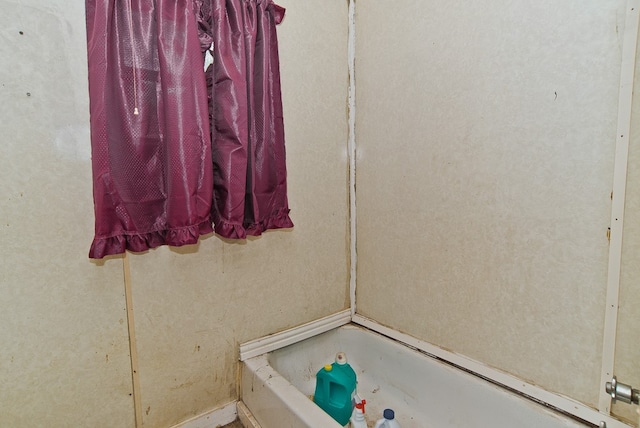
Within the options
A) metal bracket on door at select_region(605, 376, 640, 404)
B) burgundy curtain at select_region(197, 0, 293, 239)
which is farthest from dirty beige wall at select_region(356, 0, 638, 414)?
burgundy curtain at select_region(197, 0, 293, 239)

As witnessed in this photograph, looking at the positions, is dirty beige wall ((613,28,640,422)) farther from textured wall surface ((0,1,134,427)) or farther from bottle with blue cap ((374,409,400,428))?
textured wall surface ((0,1,134,427))

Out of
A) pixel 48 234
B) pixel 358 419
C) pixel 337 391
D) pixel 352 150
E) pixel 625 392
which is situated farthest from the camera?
pixel 352 150

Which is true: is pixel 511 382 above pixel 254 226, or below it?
below

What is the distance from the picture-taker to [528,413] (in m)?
0.97

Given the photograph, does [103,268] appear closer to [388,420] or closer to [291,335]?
[291,335]

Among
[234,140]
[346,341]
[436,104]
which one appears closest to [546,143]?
[436,104]

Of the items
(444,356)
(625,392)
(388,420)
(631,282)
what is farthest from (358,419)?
(631,282)

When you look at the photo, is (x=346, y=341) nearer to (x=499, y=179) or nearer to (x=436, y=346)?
(x=436, y=346)

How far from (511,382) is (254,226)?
1059mm

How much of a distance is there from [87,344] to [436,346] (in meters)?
1.27

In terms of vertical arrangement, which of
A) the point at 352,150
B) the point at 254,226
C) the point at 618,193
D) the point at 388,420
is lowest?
the point at 388,420

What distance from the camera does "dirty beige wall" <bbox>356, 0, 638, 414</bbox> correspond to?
87 centimetres

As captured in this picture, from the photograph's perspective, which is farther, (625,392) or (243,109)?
(243,109)

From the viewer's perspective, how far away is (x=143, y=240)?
3.24ft
